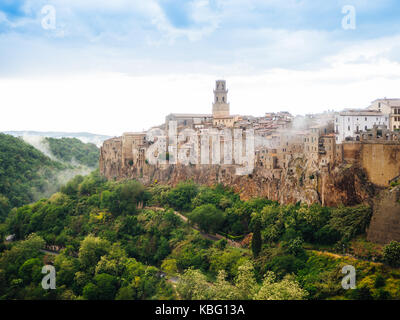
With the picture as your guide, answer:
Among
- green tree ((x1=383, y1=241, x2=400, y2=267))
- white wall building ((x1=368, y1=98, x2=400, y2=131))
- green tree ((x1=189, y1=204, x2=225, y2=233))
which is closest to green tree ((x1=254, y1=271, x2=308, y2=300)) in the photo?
green tree ((x1=383, y1=241, x2=400, y2=267))

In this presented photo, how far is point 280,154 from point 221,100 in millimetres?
26121

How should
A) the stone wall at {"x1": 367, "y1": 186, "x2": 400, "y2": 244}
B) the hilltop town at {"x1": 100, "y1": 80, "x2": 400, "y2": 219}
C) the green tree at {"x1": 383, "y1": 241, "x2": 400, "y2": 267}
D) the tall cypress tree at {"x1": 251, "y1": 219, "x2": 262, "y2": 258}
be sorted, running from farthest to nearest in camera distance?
1. the tall cypress tree at {"x1": 251, "y1": 219, "x2": 262, "y2": 258}
2. the hilltop town at {"x1": 100, "y1": 80, "x2": 400, "y2": 219}
3. the stone wall at {"x1": 367, "y1": 186, "x2": 400, "y2": 244}
4. the green tree at {"x1": 383, "y1": 241, "x2": 400, "y2": 267}

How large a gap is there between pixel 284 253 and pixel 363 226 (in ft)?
18.0

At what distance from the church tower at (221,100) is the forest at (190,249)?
17.9 meters

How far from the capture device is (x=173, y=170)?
46531mm

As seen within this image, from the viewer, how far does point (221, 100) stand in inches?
2388

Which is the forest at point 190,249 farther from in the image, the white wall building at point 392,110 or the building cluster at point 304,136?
the white wall building at point 392,110

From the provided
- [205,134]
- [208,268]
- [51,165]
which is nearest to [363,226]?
[208,268]

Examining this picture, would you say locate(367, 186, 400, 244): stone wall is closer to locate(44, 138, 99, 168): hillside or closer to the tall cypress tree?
the tall cypress tree

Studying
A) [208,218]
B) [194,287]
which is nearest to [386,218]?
[194,287]

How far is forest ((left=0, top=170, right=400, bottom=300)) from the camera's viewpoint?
25422mm

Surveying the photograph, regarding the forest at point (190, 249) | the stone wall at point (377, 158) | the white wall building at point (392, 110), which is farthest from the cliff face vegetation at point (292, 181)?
the white wall building at point (392, 110)

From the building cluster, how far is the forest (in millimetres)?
3880

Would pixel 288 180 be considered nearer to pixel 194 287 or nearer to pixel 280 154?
pixel 280 154
